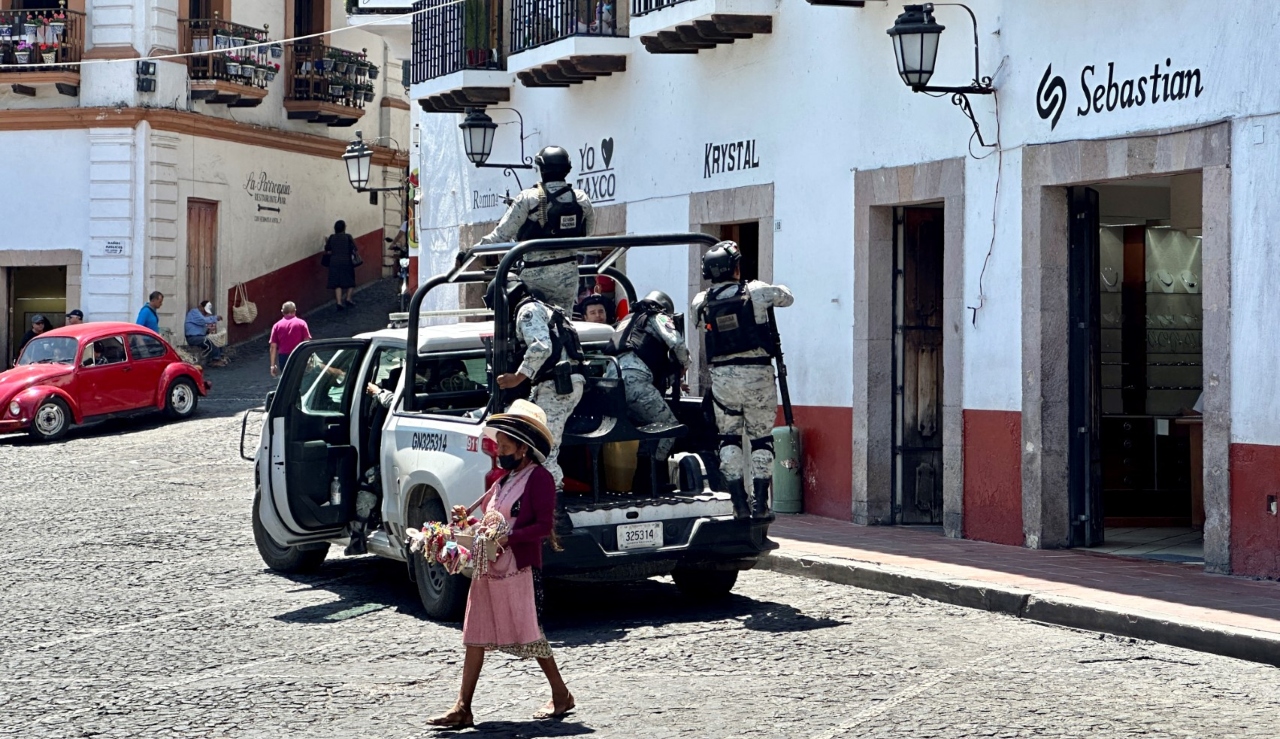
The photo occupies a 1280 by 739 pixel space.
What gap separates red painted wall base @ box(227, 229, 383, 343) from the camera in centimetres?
3241

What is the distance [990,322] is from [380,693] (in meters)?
6.33

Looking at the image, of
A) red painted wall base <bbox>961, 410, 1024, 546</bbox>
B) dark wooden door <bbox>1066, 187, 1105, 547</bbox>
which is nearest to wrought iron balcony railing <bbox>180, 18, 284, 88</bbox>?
red painted wall base <bbox>961, 410, 1024, 546</bbox>

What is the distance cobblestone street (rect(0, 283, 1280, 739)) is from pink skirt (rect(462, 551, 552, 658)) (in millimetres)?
334

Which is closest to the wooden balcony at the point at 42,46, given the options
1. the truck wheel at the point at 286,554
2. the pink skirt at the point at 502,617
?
the truck wheel at the point at 286,554

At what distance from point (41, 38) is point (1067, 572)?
23208mm

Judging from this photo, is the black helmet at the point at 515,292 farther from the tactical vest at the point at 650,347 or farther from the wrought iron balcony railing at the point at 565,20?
the wrought iron balcony railing at the point at 565,20

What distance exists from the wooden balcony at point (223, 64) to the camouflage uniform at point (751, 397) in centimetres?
2175

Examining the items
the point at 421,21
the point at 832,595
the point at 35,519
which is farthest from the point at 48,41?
the point at 832,595

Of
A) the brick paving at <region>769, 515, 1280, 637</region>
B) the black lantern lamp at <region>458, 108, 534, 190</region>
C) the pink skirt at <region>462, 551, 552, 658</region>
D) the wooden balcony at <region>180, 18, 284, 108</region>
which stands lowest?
the brick paving at <region>769, 515, 1280, 637</region>

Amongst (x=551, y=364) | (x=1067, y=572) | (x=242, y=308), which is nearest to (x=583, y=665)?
(x=551, y=364)

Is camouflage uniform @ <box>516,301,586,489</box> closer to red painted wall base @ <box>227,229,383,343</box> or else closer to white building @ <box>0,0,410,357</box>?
white building @ <box>0,0,410,357</box>

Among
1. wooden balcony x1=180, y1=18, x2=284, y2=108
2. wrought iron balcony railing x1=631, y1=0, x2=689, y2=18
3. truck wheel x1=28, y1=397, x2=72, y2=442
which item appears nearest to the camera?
wrought iron balcony railing x1=631, y1=0, x2=689, y2=18

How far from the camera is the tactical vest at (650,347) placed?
1048 cm

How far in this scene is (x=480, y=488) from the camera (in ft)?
30.7
